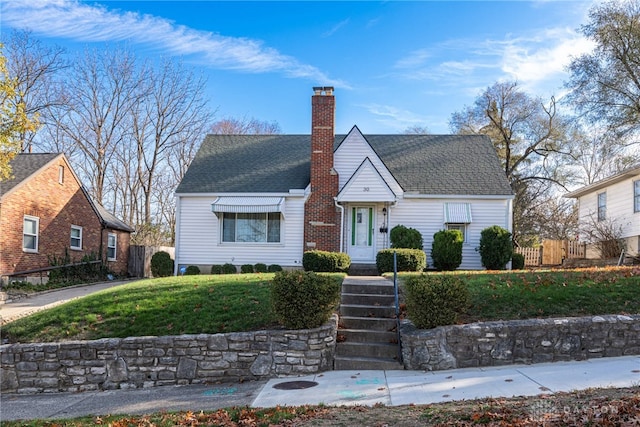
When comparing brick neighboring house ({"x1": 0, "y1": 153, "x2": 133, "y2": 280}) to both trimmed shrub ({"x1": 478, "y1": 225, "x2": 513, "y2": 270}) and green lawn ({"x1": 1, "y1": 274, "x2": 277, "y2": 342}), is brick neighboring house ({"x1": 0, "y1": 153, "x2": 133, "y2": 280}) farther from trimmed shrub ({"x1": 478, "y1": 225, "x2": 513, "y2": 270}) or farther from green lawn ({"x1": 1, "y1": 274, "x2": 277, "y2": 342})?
trimmed shrub ({"x1": 478, "y1": 225, "x2": 513, "y2": 270})

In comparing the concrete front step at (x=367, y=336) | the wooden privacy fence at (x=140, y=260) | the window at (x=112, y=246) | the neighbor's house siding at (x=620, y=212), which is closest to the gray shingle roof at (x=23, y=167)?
the window at (x=112, y=246)

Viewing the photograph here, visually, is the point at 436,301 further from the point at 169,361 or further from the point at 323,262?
the point at 323,262

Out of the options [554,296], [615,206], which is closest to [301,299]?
[554,296]

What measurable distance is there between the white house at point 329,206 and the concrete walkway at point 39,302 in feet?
12.3

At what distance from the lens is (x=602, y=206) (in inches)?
939

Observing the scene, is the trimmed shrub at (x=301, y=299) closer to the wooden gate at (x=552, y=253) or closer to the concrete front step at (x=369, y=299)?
the concrete front step at (x=369, y=299)

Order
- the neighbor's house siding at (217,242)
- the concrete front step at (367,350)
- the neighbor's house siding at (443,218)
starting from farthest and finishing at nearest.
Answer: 1. the neighbor's house siding at (217,242)
2. the neighbor's house siding at (443,218)
3. the concrete front step at (367,350)

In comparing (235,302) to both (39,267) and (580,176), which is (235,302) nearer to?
(39,267)

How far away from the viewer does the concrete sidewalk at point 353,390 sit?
21.3ft

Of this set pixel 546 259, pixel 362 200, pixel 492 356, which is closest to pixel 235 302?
pixel 492 356

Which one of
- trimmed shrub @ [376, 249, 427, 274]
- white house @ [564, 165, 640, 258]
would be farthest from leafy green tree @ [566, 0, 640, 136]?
trimmed shrub @ [376, 249, 427, 274]

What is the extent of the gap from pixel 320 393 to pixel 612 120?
25658 mm

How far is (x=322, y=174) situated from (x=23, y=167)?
12124 millimetres

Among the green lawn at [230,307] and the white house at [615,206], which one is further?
the white house at [615,206]
